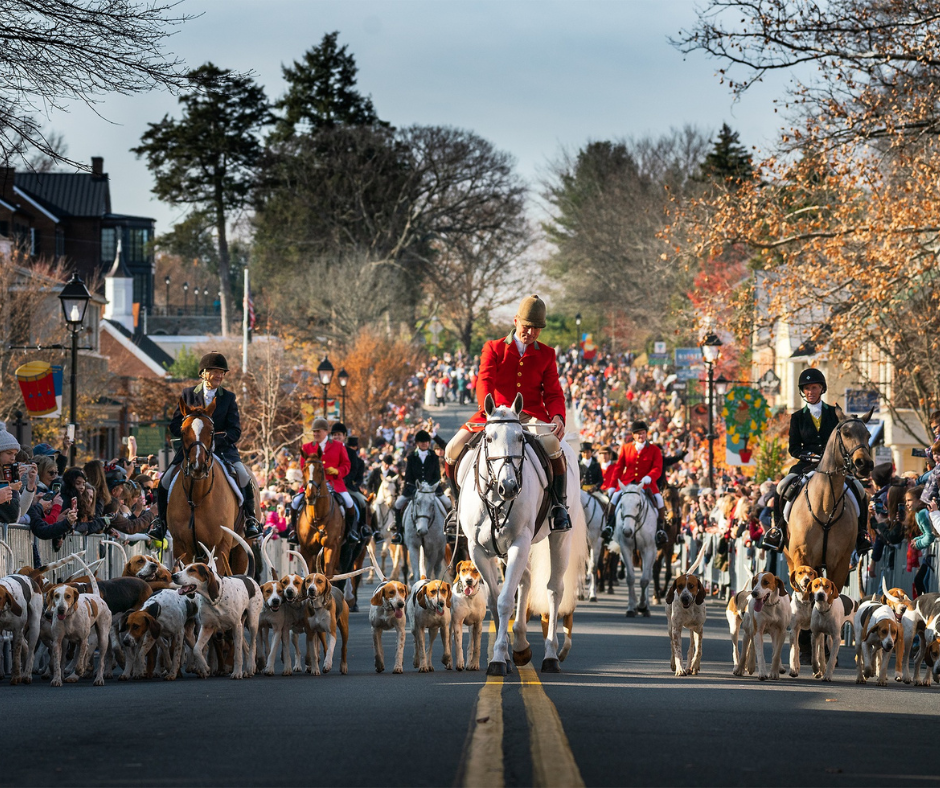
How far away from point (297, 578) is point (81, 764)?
6221 mm

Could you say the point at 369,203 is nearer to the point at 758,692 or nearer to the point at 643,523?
the point at 643,523

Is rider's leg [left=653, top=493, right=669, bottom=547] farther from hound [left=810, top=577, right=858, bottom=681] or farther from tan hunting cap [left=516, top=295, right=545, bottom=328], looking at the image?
tan hunting cap [left=516, top=295, right=545, bottom=328]

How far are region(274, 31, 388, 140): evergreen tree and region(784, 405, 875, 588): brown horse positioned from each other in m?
72.9

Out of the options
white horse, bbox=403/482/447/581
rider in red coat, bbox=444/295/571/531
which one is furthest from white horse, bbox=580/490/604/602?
rider in red coat, bbox=444/295/571/531

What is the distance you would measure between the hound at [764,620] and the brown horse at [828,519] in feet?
6.77

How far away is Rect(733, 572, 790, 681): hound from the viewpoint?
13.4 meters

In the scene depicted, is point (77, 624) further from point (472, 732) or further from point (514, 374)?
point (472, 732)

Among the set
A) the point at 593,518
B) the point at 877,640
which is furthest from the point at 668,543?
the point at 877,640

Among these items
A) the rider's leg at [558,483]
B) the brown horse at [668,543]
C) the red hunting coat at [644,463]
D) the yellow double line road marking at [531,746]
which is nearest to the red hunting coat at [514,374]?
the rider's leg at [558,483]

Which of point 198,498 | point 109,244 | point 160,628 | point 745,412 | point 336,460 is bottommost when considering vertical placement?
point 160,628

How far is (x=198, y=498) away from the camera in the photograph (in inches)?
605

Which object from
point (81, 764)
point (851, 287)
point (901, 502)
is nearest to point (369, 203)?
point (851, 287)

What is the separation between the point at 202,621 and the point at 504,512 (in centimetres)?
292

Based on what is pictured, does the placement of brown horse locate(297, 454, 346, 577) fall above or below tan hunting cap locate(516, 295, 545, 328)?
below
